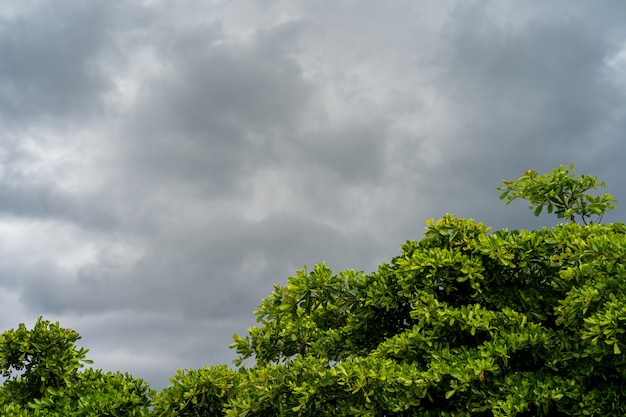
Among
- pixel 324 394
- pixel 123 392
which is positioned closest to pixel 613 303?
pixel 324 394

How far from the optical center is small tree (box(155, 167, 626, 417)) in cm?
1097

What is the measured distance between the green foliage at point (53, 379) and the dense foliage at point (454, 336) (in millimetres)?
66

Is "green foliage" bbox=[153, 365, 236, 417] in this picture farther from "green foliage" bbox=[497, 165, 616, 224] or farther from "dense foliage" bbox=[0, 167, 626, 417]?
"green foliage" bbox=[497, 165, 616, 224]

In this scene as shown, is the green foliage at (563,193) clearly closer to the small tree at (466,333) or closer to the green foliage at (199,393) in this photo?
the small tree at (466,333)

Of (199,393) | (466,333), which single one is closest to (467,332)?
(466,333)

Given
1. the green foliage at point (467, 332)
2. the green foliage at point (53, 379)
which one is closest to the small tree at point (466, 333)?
the green foliage at point (467, 332)

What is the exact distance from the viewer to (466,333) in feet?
40.2

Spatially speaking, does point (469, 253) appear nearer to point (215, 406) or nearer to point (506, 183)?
point (506, 183)

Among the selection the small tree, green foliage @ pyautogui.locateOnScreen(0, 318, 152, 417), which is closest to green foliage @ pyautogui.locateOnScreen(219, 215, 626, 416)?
the small tree

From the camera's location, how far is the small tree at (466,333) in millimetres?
10969

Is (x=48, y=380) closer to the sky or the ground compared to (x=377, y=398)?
closer to the sky

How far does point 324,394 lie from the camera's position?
11852 millimetres

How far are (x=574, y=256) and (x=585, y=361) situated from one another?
1.81m

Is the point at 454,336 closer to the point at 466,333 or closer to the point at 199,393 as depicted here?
the point at 466,333
